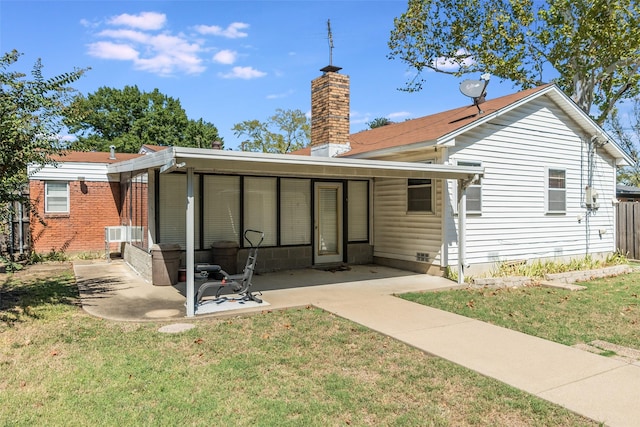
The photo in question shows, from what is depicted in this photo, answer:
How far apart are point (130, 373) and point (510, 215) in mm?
9278

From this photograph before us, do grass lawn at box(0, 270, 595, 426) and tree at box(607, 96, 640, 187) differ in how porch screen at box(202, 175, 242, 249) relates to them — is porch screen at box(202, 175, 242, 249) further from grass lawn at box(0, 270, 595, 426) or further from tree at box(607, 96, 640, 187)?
tree at box(607, 96, 640, 187)

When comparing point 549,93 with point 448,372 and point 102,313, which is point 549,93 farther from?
point 102,313

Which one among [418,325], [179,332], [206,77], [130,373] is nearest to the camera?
[130,373]

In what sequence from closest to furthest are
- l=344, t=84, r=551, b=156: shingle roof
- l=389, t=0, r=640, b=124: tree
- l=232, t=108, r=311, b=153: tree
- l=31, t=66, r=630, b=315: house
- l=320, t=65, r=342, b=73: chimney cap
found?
1. l=31, t=66, r=630, b=315: house
2. l=344, t=84, r=551, b=156: shingle roof
3. l=320, t=65, r=342, b=73: chimney cap
4. l=389, t=0, r=640, b=124: tree
5. l=232, t=108, r=311, b=153: tree

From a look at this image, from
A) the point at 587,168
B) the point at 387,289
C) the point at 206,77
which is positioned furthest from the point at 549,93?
the point at 206,77

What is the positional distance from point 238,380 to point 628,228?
47.3 feet

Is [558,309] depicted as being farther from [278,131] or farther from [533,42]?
[278,131]

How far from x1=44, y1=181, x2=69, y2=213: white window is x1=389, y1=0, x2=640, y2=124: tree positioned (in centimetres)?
1688

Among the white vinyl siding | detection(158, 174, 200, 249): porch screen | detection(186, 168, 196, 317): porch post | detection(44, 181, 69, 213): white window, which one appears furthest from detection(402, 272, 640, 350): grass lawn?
detection(44, 181, 69, 213): white window

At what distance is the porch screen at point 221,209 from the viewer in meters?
10.2

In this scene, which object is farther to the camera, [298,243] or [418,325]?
[298,243]

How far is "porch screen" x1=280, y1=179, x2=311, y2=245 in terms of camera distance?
36.4 ft

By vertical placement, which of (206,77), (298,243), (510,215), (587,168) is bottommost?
(298,243)

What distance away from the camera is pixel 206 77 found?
28.6 m
